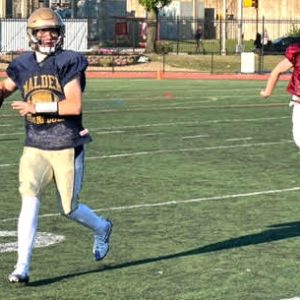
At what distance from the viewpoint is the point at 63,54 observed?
8.13 meters

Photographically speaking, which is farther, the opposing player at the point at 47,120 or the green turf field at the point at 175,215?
the green turf field at the point at 175,215

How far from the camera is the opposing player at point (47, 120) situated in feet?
26.2

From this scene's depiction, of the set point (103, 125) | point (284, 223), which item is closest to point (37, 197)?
point (284, 223)

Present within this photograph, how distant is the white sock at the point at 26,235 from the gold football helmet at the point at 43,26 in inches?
41.1

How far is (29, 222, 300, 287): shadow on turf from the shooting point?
8.50 meters

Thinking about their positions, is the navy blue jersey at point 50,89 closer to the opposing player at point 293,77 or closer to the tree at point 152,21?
the opposing player at point 293,77

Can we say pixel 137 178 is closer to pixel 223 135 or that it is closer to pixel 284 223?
pixel 284 223

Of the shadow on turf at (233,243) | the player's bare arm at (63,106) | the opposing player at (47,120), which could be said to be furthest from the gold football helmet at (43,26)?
the shadow on turf at (233,243)

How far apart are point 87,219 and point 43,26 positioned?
4.71ft

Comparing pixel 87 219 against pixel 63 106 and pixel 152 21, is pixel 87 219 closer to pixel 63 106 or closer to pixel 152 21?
pixel 63 106

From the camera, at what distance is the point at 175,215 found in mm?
11289

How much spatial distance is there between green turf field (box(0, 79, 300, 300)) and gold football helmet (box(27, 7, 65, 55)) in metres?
1.60

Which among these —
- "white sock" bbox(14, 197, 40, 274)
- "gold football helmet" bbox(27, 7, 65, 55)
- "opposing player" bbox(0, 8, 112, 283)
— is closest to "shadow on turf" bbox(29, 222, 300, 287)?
"white sock" bbox(14, 197, 40, 274)

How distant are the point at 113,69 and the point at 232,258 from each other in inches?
1583
